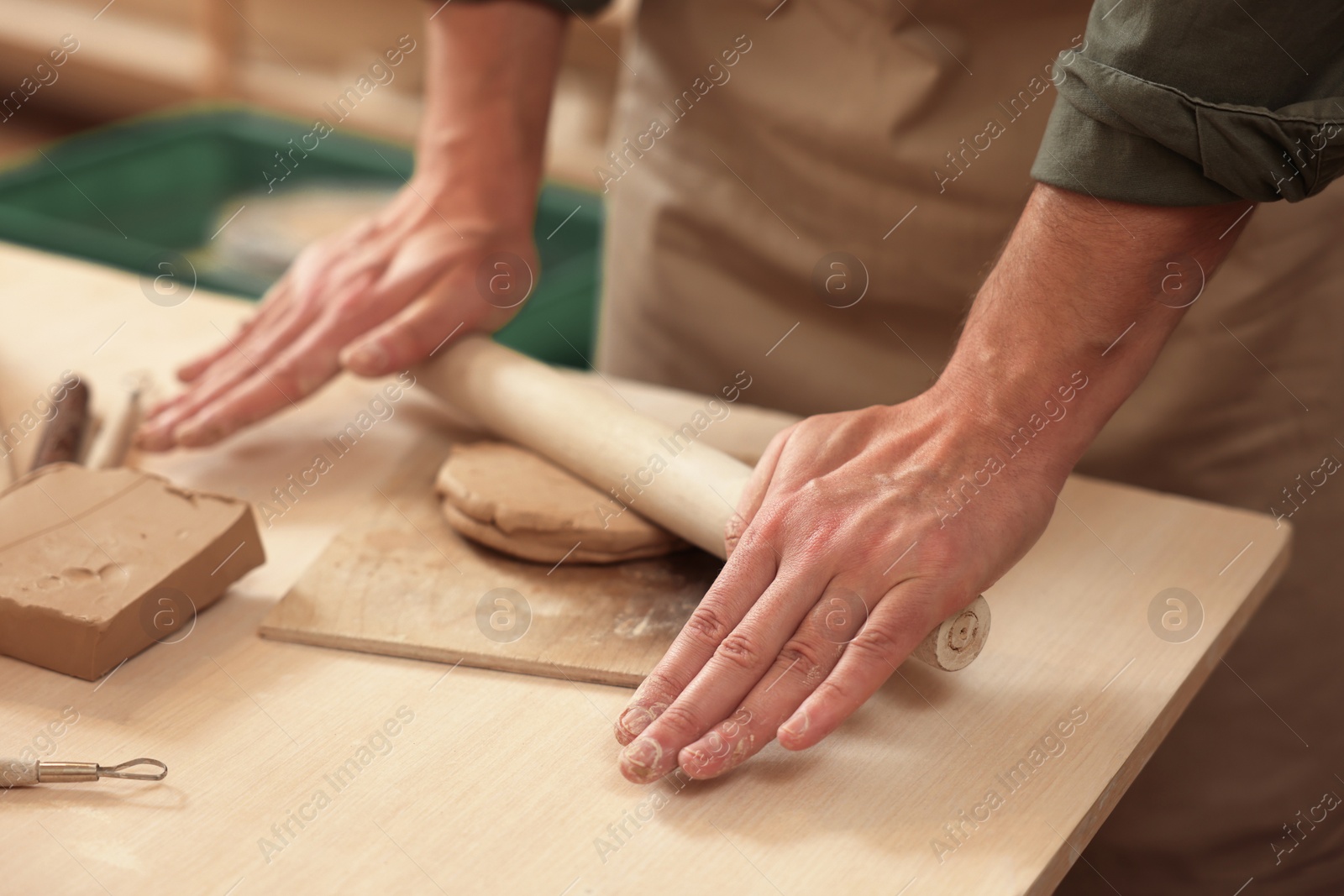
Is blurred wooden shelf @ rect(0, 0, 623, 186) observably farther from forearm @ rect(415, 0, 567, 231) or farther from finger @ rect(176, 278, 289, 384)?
finger @ rect(176, 278, 289, 384)

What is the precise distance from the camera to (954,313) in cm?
135

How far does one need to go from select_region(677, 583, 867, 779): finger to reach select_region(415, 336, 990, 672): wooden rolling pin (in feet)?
0.22

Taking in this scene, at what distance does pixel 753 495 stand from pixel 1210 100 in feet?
1.41

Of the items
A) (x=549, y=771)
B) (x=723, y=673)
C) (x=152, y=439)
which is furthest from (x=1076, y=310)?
(x=152, y=439)

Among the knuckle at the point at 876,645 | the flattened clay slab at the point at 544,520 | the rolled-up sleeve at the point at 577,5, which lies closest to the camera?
the knuckle at the point at 876,645

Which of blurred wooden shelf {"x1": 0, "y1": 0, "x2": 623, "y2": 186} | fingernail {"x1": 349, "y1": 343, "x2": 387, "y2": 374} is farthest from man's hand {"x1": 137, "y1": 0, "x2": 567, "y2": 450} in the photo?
blurred wooden shelf {"x1": 0, "y1": 0, "x2": 623, "y2": 186}

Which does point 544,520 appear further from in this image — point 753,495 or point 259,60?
point 259,60

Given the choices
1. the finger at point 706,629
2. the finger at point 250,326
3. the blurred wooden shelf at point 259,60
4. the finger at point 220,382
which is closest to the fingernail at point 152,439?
the finger at point 220,382

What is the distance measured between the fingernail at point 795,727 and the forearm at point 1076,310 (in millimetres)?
271

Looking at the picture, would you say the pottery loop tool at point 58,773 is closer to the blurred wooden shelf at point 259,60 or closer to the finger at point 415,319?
the finger at point 415,319

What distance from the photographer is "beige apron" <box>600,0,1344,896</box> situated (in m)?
1.23

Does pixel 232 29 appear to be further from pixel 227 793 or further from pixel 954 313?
pixel 227 793

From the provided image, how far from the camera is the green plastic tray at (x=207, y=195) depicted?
214 centimetres

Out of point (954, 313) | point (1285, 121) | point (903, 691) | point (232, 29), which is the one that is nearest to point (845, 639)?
point (903, 691)
